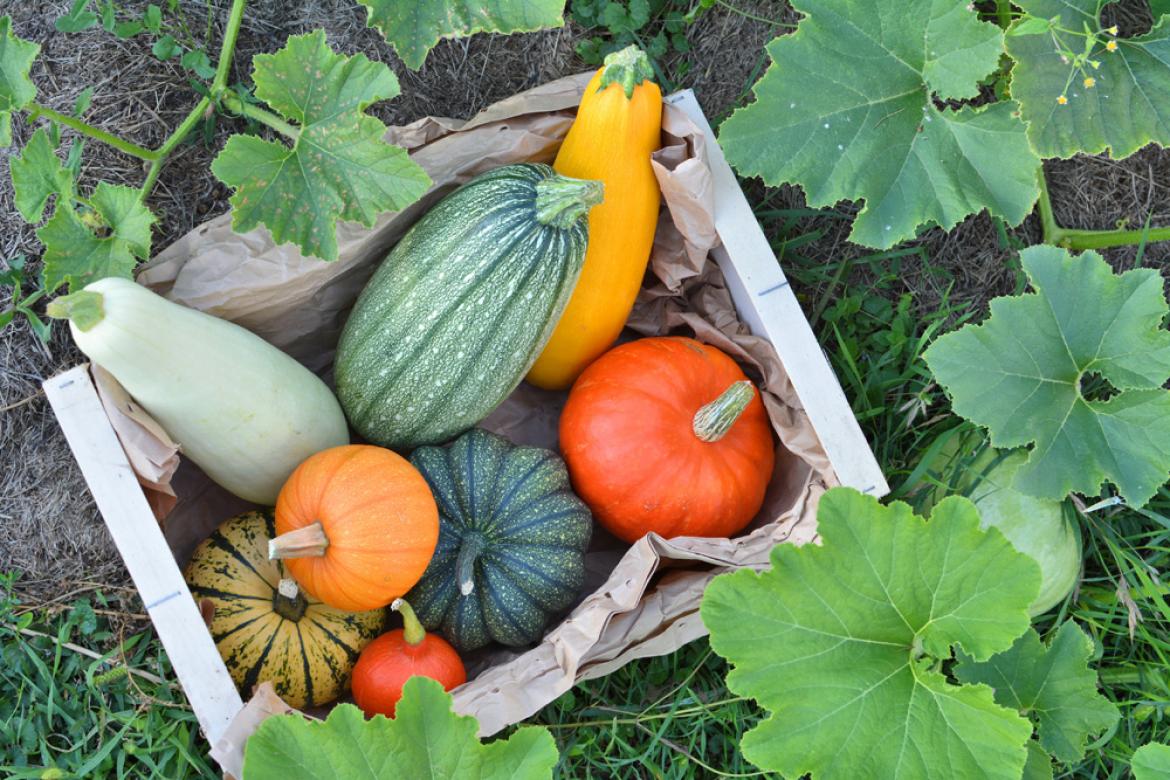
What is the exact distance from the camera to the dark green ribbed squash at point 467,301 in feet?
7.31

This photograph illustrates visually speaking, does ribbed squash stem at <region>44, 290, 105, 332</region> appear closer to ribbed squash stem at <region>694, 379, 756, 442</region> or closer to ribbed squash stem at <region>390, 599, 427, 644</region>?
ribbed squash stem at <region>390, 599, 427, 644</region>

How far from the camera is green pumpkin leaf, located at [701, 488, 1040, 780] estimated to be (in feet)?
6.42

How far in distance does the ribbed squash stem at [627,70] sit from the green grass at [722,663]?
60 cm

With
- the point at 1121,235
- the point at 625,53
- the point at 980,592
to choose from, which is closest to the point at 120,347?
the point at 625,53

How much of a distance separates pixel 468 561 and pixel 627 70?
1047 millimetres

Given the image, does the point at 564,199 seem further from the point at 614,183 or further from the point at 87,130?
the point at 87,130

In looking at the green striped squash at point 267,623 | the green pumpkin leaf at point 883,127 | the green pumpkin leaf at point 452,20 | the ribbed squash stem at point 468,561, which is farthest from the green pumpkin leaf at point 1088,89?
the green striped squash at point 267,623

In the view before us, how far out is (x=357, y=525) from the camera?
2098mm

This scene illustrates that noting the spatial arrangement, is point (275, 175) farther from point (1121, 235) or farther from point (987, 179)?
point (1121, 235)

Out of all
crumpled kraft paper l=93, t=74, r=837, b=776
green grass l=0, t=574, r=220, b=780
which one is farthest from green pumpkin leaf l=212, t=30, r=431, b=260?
green grass l=0, t=574, r=220, b=780

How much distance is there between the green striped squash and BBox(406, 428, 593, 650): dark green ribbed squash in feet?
0.61

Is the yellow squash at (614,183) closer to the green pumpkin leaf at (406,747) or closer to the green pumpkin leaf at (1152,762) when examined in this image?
the green pumpkin leaf at (406,747)

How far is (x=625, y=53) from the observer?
2223 mm

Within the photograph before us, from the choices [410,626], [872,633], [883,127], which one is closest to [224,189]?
[410,626]
